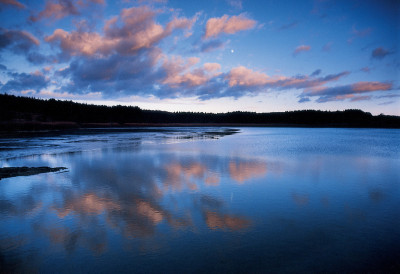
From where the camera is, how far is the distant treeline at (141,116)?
88.2 m

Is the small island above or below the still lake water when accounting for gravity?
above

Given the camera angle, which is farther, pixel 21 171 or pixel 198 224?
pixel 21 171

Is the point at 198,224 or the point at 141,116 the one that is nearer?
the point at 198,224

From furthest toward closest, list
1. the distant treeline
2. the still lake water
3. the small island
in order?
A: the distant treeline, the small island, the still lake water

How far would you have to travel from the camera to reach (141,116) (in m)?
136

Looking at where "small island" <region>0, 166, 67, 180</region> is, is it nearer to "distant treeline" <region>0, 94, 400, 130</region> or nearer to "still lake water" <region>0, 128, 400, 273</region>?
"still lake water" <region>0, 128, 400, 273</region>

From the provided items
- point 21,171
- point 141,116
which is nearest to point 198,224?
point 21,171

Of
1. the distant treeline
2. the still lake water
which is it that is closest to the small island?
the still lake water

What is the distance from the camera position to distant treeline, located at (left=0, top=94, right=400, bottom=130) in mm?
88188

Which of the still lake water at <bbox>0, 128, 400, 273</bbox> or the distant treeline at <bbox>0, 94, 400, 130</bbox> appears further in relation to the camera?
the distant treeline at <bbox>0, 94, 400, 130</bbox>

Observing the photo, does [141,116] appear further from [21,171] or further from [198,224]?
[198,224]

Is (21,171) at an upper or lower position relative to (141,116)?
lower

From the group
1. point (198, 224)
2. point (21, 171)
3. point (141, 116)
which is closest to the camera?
point (198, 224)

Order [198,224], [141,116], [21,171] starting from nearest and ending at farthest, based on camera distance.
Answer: [198,224]
[21,171]
[141,116]
